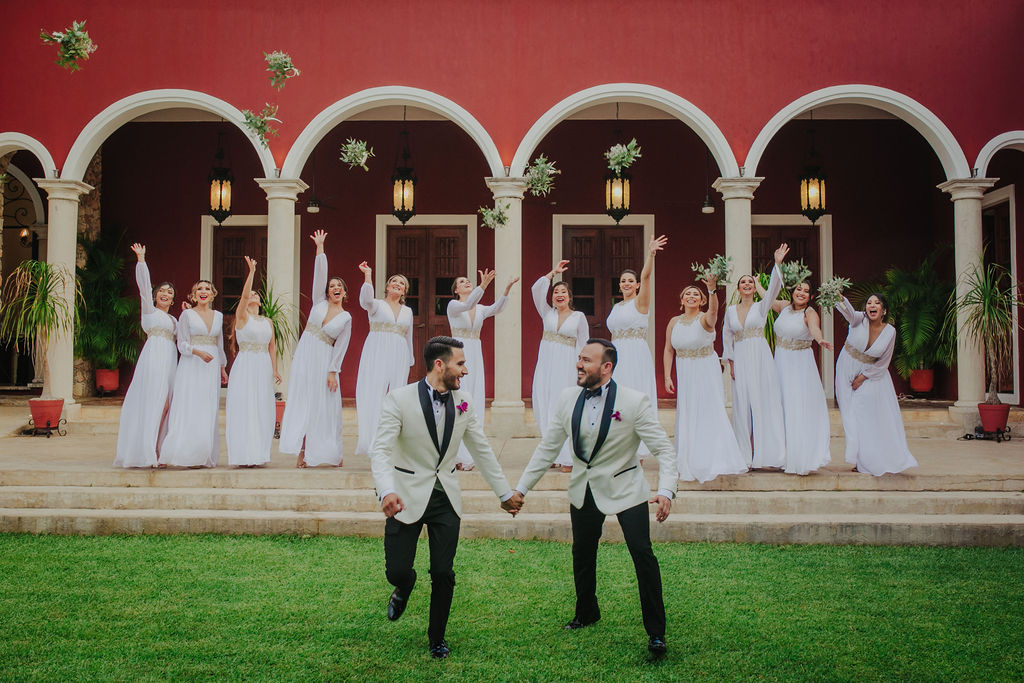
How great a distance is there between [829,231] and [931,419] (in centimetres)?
374

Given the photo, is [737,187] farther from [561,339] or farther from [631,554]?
[631,554]

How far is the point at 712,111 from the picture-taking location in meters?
9.96

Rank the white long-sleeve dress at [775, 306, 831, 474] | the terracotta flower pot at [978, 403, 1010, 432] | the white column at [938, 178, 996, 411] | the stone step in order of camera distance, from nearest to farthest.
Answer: the stone step
the white long-sleeve dress at [775, 306, 831, 474]
the terracotta flower pot at [978, 403, 1010, 432]
the white column at [938, 178, 996, 411]

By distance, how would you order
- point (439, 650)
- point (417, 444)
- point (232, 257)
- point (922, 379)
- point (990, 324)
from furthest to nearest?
point (232, 257)
point (922, 379)
point (990, 324)
point (417, 444)
point (439, 650)

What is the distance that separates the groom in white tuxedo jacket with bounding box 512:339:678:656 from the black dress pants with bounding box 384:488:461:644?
369mm

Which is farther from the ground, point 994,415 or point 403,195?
point 403,195

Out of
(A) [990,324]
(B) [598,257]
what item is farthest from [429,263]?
(A) [990,324]

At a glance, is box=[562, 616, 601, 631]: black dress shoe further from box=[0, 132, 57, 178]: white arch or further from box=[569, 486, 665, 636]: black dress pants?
box=[0, 132, 57, 178]: white arch

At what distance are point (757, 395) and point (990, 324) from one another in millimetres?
3764

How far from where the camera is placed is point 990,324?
350 inches

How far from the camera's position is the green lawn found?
12.0 ft

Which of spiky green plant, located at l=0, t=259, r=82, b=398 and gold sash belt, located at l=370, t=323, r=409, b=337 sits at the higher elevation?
spiky green plant, located at l=0, t=259, r=82, b=398

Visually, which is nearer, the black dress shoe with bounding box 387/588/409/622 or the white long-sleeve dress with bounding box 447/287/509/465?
→ the black dress shoe with bounding box 387/588/409/622

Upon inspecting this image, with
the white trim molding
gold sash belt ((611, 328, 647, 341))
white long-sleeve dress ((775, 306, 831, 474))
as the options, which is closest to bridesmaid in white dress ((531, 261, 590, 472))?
gold sash belt ((611, 328, 647, 341))
